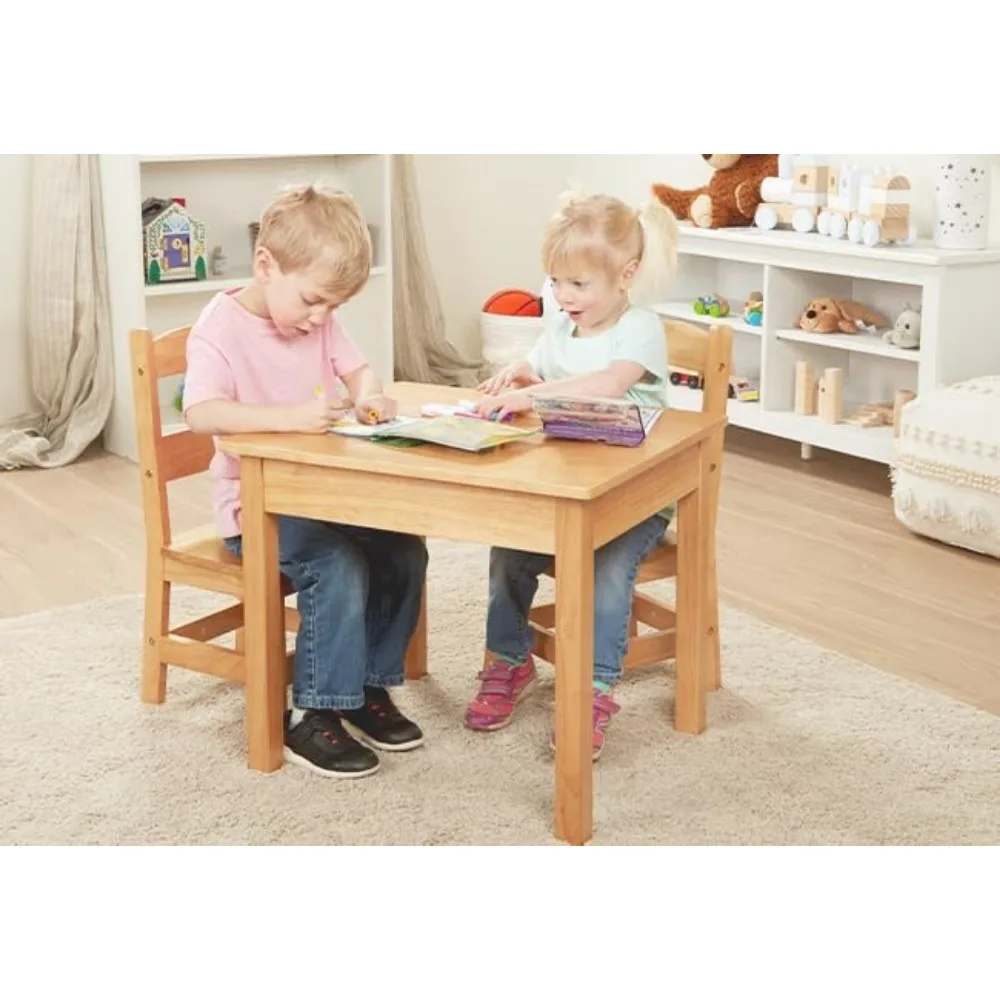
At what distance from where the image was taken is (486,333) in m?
5.48

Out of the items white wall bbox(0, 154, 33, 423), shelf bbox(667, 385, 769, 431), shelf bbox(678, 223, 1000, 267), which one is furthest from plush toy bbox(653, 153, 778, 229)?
white wall bbox(0, 154, 33, 423)

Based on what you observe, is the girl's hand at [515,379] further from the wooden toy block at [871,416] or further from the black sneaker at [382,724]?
the wooden toy block at [871,416]

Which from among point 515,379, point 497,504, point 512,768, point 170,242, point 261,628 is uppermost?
point 170,242

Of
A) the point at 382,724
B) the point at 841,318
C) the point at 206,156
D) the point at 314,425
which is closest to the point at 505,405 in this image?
the point at 314,425

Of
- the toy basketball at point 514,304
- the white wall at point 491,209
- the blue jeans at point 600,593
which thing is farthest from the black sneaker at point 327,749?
the white wall at point 491,209

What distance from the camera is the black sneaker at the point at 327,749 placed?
2.54 meters

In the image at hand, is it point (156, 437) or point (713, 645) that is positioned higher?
point (156, 437)

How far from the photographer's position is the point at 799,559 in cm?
372

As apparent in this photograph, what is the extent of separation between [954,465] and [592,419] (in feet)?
5.33

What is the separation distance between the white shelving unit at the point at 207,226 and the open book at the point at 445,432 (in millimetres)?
2230

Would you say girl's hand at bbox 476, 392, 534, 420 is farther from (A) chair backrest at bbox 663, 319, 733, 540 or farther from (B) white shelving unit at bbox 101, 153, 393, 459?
(B) white shelving unit at bbox 101, 153, 393, 459

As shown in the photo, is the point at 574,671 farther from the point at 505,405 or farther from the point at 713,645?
the point at 713,645
